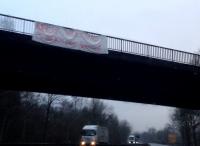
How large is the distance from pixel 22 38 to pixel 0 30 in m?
1.71

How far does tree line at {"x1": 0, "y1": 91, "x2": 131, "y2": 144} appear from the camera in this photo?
2704 inches

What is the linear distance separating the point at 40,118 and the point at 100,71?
5270 cm

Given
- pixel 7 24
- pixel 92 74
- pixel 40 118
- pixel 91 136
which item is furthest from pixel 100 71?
pixel 40 118

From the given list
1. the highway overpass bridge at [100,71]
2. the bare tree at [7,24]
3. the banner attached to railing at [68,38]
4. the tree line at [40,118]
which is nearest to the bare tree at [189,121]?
the tree line at [40,118]

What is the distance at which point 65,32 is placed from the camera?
34.8 metres

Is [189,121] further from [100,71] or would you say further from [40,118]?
[100,71]

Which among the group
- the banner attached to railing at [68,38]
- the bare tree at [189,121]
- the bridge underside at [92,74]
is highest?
the banner attached to railing at [68,38]

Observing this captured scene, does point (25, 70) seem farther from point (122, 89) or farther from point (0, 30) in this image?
point (122, 89)

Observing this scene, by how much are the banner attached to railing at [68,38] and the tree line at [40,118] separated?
1291 inches

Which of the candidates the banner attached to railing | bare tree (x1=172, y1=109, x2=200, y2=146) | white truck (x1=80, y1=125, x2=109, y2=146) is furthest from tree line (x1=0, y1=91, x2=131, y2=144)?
A: the banner attached to railing

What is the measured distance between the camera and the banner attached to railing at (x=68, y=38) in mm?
33416

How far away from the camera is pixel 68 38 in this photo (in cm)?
3456

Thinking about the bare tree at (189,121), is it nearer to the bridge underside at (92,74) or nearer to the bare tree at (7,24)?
the bridge underside at (92,74)

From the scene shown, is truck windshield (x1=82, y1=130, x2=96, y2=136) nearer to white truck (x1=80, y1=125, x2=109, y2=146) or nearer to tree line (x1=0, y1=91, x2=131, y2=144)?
white truck (x1=80, y1=125, x2=109, y2=146)
